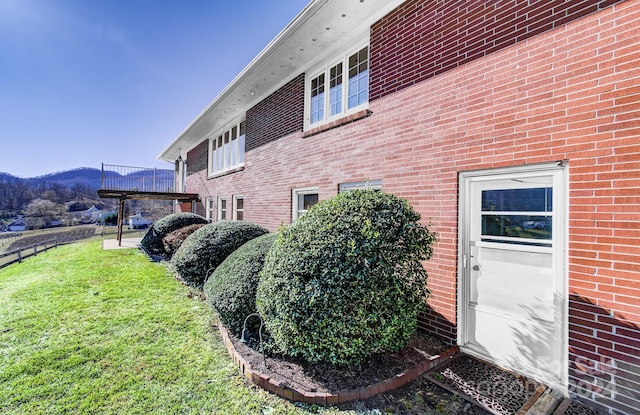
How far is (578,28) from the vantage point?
285 centimetres

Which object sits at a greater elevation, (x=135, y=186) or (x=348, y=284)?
(x=135, y=186)

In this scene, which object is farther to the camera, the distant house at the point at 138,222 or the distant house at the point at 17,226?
the distant house at the point at 17,226

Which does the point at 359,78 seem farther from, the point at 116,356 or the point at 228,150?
the point at 228,150

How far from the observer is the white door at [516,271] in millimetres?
2963

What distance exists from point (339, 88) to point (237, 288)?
4.86 metres

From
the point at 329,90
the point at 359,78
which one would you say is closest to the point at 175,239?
the point at 329,90

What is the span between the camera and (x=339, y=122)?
5.87m

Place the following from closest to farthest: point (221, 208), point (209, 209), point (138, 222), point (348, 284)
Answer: point (348, 284)
point (221, 208)
point (209, 209)
point (138, 222)

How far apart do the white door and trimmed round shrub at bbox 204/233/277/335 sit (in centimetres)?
298

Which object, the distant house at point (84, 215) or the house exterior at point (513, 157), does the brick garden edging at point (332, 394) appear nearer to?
the house exterior at point (513, 157)

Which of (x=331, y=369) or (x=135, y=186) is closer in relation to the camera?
(x=331, y=369)

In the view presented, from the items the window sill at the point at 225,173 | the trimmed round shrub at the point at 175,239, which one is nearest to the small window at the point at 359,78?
the window sill at the point at 225,173

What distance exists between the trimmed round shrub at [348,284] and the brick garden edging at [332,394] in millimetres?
292

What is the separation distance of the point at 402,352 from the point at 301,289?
5.68 feet
